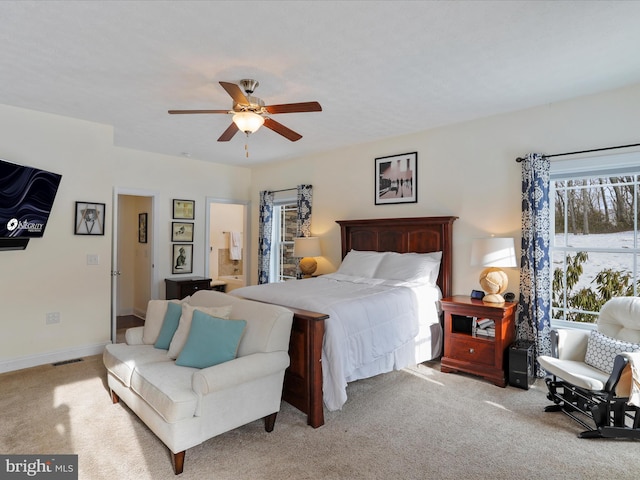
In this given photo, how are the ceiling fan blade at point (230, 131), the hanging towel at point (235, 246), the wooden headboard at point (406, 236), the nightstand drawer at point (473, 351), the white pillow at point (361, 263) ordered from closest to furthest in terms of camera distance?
the ceiling fan blade at point (230, 131), the nightstand drawer at point (473, 351), the wooden headboard at point (406, 236), the white pillow at point (361, 263), the hanging towel at point (235, 246)

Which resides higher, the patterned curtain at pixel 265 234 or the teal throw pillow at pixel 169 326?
the patterned curtain at pixel 265 234

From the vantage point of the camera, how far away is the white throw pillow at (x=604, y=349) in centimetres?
264

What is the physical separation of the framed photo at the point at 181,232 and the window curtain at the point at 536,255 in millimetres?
4985

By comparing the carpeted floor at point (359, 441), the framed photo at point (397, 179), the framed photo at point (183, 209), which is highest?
the framed photo at point (397, 179)

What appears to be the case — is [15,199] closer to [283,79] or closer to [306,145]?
[283,79]

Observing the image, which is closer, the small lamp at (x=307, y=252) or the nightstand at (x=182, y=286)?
the small lamp at (x=307, y=252)

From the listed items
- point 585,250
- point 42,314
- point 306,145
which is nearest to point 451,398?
point 585,250

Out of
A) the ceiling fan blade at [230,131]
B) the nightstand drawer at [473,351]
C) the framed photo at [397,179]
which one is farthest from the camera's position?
the framed photo at [397,179]

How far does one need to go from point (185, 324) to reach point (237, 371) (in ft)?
2.52

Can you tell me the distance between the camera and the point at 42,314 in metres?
4.03

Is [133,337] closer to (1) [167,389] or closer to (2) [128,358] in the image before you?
(2) [128,358]

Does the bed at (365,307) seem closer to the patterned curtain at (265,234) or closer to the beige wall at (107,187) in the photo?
the beige wall at (107,187)

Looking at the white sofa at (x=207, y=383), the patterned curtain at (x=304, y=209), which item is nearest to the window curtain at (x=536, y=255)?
the white sofa at (x=207, y=383)

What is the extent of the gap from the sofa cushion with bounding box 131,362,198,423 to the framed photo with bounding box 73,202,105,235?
254 centimetres
